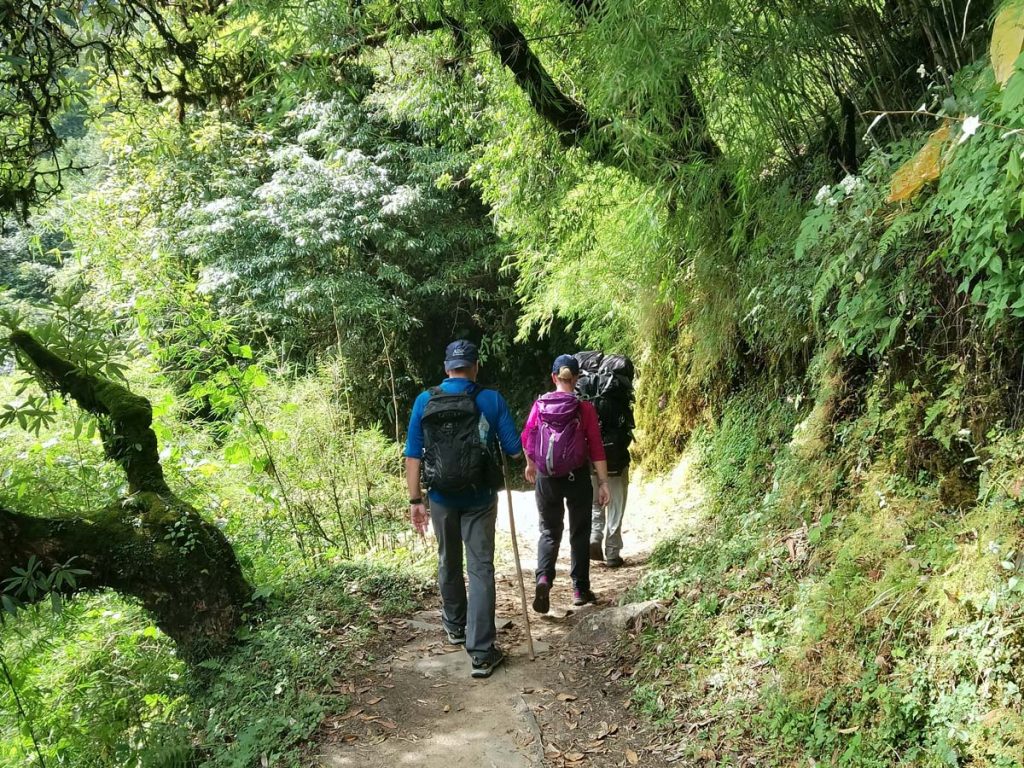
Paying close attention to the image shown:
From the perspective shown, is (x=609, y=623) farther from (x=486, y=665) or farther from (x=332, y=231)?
(x=332, y=231)

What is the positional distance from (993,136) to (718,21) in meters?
1.65

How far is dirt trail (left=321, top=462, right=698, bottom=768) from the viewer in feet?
11.7

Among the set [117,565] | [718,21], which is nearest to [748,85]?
[718,21]

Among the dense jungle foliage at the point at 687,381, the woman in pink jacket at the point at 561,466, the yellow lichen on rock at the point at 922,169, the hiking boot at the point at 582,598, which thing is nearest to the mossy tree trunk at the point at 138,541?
the dense jungle foliage at the point at 687,381

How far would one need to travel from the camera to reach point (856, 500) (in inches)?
148

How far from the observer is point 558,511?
5242 mm

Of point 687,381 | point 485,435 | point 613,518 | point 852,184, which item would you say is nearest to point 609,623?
point 485,435

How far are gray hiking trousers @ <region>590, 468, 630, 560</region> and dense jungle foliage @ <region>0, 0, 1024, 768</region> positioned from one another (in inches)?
28.9

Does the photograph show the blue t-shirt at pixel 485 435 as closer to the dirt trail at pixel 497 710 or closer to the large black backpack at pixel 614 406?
the dirt trail at pixel 497 710

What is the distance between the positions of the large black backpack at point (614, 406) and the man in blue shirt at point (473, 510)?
6.07 ft

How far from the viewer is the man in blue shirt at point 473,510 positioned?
4.34 metres

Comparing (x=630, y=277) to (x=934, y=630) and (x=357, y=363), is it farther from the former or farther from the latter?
(x=357, y=363)

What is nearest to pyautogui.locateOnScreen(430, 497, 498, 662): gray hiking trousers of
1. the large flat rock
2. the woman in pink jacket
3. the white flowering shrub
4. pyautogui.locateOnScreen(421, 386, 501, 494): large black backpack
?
pyautogui.locateOnScreen(421, 386, 501, 494): large black backpack

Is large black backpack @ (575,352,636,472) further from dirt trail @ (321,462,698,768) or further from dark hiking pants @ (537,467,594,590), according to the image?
dirt trail @ (321,462,698,768)
